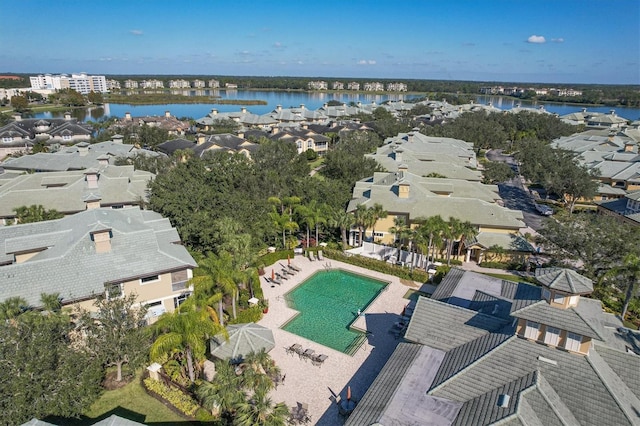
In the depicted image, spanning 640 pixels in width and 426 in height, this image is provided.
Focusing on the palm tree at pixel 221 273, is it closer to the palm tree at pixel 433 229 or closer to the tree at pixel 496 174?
the palm tree at pixel 433 229

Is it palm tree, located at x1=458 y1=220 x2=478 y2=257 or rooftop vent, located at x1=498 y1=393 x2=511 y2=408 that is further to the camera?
palm tree, located at x1=458 y1=220 x2=478 y2=257

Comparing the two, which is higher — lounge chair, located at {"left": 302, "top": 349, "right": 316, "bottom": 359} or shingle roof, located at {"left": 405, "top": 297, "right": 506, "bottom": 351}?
shingle roof, located at {"left": 405, "top": 297, "right": 506, "bottom": 351}

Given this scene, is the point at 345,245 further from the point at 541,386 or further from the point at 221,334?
the point at 541,386

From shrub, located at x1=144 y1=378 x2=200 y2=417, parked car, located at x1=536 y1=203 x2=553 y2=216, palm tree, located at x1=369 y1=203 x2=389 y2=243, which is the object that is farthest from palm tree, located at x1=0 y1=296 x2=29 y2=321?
parked car, located at x1=536 y1=203 x2=553 y2=216

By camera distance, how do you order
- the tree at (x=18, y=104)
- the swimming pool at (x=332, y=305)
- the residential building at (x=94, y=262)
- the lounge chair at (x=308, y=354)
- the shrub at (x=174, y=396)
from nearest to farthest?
the shrub at (x=174, y=396), the residential building at (x=94, y=262), the lounge chair at (x=308, y=354), the swimming pool at (x=332, y=305), the tree at (x=18, y=104)

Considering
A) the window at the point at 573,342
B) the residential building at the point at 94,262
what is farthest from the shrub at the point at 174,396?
the window at the point at 573,342

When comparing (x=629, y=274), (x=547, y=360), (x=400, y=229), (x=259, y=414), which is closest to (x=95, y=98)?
(x=400, y=229)

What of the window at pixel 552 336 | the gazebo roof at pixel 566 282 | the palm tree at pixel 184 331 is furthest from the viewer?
the palm tree at pixel 184 331

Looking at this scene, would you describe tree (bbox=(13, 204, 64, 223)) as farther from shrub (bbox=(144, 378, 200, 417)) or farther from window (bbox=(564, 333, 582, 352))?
window (bbox=(564, 333, 582, 352))
